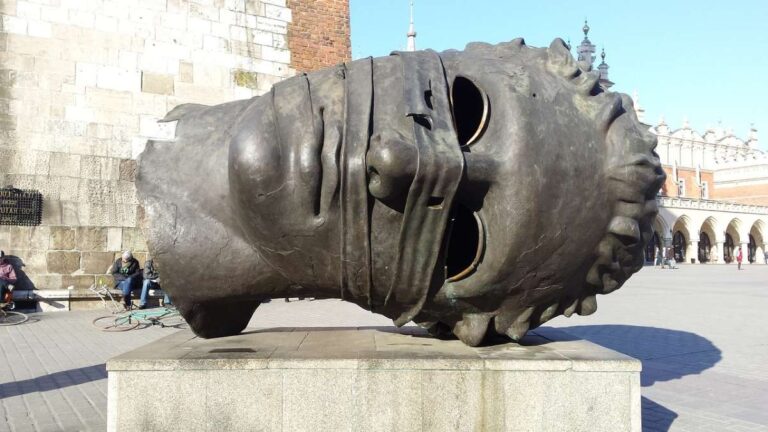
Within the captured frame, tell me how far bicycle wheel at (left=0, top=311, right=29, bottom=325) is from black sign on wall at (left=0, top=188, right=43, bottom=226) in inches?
66.3

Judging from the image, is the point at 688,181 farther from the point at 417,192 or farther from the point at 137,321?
the point at 417,192

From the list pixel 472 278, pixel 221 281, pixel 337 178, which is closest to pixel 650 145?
pixel 472 278

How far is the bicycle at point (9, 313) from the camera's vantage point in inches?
388

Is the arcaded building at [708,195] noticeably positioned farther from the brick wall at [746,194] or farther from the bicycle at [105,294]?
the bicycle at [105,294]

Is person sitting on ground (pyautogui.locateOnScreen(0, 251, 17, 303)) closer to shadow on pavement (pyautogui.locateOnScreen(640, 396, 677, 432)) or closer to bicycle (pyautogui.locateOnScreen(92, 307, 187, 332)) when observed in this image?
bicycle (pyautogui.locateOnScreen(92, 307, 187, 332))

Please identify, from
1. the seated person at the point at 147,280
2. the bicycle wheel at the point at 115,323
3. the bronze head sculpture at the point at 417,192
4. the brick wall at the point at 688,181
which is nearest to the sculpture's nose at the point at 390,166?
the bronze head sculpture at the point at 417,192

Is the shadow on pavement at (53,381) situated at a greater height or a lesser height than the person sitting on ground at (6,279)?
lesser

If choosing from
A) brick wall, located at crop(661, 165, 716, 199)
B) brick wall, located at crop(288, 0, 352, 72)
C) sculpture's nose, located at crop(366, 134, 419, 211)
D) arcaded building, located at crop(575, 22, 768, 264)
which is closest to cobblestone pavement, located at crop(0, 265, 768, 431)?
sculpture's nose, located at crop(366, 134, 419, 211)

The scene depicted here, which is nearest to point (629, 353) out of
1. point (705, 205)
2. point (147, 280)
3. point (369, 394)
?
point (369, 394)

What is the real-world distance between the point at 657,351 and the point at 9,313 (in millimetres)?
9904

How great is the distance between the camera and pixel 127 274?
1108cm

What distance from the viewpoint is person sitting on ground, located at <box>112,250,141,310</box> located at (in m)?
11.0

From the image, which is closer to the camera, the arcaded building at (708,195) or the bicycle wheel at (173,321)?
the bicycle wheel at (173,321)

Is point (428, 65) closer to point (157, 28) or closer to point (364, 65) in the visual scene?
point (364, 65)
